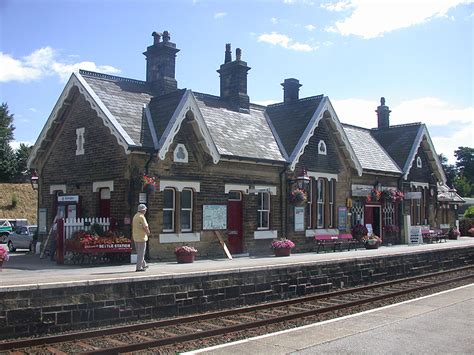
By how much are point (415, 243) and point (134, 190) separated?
16.9 meters

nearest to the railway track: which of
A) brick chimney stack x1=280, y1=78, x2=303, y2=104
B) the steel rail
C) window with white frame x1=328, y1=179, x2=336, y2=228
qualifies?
the steel rail

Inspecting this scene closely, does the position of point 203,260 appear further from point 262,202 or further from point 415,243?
point 415,243

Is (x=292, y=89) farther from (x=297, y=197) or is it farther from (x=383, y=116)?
(x=383, y=116)

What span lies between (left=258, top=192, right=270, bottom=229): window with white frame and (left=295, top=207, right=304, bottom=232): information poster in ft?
4.82

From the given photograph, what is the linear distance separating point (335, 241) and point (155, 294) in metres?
13.6

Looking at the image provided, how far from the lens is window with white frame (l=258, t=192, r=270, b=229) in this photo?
2062 cm

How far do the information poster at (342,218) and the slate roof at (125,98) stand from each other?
985cm

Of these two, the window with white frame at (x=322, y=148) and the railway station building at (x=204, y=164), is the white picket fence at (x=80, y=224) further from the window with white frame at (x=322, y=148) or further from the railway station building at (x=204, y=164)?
the window with white frame at (x=322, y=148)

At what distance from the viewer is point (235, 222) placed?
19.8m

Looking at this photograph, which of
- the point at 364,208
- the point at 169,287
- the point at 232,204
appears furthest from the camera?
the point at 364,208

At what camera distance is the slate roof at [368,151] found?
2703 cm

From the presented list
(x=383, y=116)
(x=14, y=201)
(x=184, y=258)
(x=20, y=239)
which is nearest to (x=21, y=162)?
(x=14, y=201)

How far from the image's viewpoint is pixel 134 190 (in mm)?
16828

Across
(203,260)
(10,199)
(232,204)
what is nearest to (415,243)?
(232,204)
